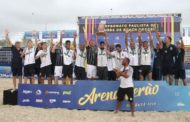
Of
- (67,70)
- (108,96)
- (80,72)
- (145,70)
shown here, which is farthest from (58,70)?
(145,70)

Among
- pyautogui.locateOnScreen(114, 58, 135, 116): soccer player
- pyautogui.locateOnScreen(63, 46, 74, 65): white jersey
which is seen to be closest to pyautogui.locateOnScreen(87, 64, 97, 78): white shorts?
pyautogui.locateOnScreen(63, 46, 74, 65): white jersey

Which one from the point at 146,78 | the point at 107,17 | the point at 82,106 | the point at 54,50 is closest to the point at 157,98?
the point at 146,78

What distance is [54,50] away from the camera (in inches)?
424

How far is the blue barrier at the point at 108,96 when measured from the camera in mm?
9820

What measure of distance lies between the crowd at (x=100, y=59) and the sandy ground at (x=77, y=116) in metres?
1.39

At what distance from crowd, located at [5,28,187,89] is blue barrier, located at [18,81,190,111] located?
648mm

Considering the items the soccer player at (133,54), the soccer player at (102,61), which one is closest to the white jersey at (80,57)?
the soccer player at (102,61)

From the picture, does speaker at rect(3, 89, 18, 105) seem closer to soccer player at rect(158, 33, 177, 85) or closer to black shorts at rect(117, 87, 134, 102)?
black shorts at rect(117, 87, 134, 102)

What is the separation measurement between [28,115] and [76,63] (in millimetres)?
2433

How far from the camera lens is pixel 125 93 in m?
9.32

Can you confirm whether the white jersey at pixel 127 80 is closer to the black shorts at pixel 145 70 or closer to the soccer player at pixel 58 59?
the black shorts at pixel 145 70

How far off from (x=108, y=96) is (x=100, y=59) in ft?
3.86

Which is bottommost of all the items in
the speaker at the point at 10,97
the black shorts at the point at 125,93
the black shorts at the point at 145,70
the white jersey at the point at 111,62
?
the speaker at the point at 10,97

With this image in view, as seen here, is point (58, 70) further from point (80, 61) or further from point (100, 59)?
point (100, 59)
